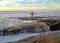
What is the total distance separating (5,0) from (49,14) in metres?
0.56

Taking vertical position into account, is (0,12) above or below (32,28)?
above

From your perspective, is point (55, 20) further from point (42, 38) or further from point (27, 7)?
point (27, 7)

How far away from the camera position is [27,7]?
160cm

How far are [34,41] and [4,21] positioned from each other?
0.43 m

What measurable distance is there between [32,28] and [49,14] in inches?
10.7

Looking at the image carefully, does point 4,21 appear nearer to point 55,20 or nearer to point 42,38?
point 42,38

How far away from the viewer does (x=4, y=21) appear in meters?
1.56

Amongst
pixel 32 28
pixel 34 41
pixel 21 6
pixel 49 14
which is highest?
pixel 21 6

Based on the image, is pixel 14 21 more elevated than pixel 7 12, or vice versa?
pixel 7 12

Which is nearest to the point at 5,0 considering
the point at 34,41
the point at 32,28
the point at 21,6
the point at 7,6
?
the point at 7,6

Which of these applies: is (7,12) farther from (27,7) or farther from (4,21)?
(27,7)

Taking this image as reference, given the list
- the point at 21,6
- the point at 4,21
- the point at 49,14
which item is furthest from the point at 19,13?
the point at 49,14

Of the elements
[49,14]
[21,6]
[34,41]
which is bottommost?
[34,41]

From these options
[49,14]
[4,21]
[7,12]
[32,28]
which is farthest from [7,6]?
[49,14]
